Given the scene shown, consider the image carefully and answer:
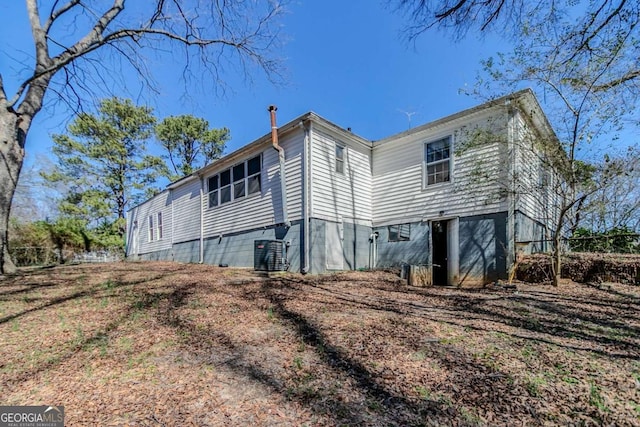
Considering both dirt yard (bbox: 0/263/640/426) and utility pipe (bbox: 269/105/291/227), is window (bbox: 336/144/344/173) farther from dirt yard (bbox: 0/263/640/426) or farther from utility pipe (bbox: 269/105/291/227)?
dirt yard (bbox: 0/263/640/426)

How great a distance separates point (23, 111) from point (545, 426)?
36.7 feet

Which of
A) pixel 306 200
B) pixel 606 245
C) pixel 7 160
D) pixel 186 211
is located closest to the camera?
pixel 7 160

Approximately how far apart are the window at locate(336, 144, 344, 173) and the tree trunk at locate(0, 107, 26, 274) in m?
8.29

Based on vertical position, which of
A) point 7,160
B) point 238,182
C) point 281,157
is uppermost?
point 281,157

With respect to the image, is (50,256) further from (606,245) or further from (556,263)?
(606,245)

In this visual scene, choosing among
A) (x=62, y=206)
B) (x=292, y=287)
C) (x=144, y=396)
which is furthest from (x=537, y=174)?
(x=62, y=206)

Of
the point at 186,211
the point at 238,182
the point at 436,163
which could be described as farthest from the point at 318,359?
the point at 186,211

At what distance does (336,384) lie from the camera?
2650 millimetres

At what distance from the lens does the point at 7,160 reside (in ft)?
24.0

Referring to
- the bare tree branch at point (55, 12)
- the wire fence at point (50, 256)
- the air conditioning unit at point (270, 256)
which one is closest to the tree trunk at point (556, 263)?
the air conditioning unit at point (270, 256)

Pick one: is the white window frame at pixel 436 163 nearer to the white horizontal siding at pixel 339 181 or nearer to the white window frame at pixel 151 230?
the white horizontal siding at pixel 339 181

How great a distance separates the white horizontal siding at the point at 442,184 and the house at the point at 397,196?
0.03 m

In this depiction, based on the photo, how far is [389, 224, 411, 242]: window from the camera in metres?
9.73

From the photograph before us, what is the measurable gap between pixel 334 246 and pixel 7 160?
844cm
